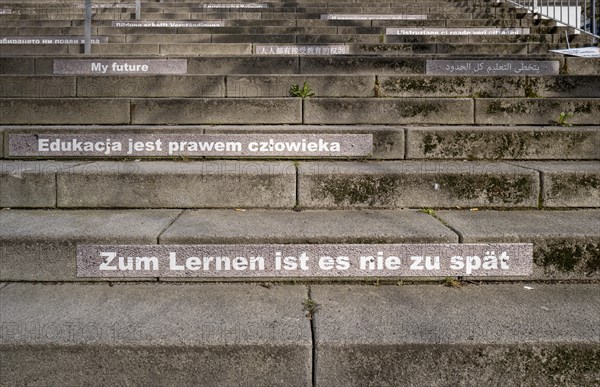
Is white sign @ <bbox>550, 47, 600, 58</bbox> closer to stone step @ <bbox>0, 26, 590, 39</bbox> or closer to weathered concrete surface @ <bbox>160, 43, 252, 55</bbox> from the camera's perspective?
stone step @ <bbox>0, 26, 590, 39</bbox>

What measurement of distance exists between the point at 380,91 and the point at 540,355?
292cm

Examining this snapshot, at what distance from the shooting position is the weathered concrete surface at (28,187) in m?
2.84

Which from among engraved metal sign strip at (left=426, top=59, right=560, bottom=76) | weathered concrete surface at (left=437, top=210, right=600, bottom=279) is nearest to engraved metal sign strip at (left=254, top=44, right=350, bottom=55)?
engraved metal sign strip at (left=426, top=59, right=560, bottom=76)

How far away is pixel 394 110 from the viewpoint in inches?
147

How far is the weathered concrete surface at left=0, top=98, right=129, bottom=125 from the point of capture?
3719mm

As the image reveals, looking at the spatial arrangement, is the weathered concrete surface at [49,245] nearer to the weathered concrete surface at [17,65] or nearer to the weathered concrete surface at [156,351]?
the weathered concrete surface at [156,351]

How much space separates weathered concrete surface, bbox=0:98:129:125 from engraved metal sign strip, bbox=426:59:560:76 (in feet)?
10.9

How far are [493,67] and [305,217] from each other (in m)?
3.47

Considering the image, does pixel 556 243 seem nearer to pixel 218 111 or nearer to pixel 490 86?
pixel 490 86

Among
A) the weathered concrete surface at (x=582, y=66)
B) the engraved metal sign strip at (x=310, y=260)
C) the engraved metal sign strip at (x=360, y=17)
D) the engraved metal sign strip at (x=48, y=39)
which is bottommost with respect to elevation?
the engraved metal sign strip at (x=310, y=260)

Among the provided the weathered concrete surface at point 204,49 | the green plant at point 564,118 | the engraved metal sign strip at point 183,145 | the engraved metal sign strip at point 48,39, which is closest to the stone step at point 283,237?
the engraved metal sign strip at point 183,145

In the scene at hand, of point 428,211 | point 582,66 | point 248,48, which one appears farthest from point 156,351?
point 582,66

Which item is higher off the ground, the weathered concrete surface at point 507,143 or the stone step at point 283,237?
the weathered concrete surface at point 507,143

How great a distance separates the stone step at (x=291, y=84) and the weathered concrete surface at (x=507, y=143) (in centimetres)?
97
